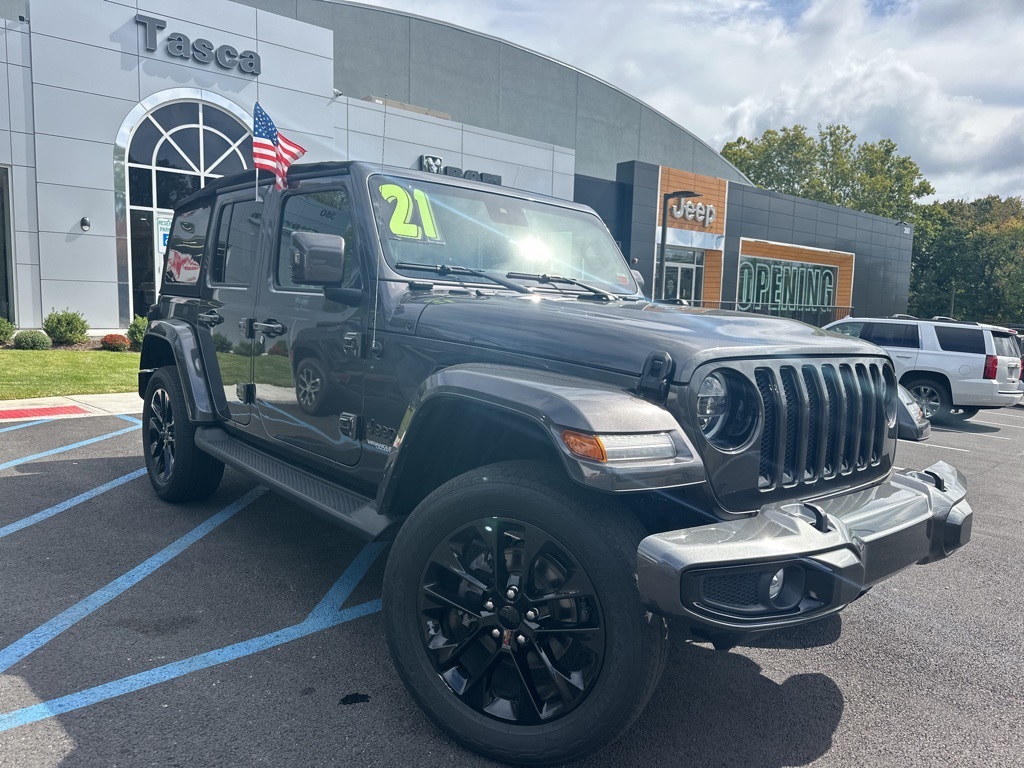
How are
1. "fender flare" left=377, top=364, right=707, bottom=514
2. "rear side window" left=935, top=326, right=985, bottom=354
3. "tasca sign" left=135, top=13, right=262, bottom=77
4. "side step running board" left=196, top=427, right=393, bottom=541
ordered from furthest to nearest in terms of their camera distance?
"tasca sign" left=135, top=13, right=262, bottom=77 → "rear side window" left=935, top=326, right=985, bottom=354 → "side step running board" left=196, top=427, right=393, bottom=541 → "fender flare" left=377, top=364, right=707, bottom=514

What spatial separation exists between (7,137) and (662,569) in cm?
1779

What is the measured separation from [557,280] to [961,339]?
10366 millimetres

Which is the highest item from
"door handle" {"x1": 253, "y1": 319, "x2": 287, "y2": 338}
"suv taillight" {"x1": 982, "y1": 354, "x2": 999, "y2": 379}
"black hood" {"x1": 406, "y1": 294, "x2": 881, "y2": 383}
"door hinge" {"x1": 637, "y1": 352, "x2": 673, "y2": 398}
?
"black hood" {"x1": 406, "y1": 294, "x2": 881, "y2": 383}

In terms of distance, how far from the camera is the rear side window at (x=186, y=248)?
4.90 meters

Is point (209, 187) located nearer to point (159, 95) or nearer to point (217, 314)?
point (217, 314)

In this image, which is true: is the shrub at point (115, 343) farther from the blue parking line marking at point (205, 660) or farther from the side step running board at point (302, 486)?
the blue parking line marking at point (205, 660)

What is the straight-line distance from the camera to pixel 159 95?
16.6 m

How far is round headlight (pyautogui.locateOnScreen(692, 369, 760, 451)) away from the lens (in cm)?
241

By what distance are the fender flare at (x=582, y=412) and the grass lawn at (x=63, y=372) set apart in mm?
9438

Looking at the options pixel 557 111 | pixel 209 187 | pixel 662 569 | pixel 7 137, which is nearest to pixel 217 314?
pixel 209 187

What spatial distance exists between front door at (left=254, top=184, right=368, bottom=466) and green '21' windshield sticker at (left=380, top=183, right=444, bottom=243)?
19 centimetres

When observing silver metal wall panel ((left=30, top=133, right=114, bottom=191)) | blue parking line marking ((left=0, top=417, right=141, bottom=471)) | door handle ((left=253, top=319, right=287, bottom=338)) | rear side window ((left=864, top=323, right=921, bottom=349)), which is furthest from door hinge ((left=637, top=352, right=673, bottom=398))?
silver metal wall panel ((left=30, top=133, right=114, bottom=191))

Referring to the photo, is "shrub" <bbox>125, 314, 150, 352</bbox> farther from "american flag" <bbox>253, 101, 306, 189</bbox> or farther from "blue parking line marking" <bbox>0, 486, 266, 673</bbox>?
"blue parking line marking" <bbox>0, 486, 266, 673</bbox>

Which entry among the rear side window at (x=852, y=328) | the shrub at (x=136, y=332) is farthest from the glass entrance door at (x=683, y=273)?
the shrub at (x=136, y=332)
